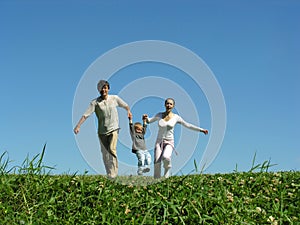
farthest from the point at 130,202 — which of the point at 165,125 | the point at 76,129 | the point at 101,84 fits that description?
the point at 165,125

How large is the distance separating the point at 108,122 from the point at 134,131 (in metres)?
1.15

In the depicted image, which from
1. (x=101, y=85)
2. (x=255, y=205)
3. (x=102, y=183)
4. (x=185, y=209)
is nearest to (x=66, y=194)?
(x=102, y=183)

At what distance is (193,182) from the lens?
668 centimetres

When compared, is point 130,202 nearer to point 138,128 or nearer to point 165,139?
point 138,128

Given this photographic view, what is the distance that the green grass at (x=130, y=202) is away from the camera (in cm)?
546

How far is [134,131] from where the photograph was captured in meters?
11.0

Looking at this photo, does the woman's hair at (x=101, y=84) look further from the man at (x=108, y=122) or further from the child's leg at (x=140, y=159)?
the child's leg at (x=140, y=159)

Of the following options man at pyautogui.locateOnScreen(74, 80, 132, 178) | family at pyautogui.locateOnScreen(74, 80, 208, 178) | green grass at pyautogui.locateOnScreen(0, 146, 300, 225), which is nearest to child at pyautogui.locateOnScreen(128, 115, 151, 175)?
family at pyautogui.locateOnScreen(74, 80, 208, 178)

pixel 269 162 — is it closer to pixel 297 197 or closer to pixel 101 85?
pixel 297 197

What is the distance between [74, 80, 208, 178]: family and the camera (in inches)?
437

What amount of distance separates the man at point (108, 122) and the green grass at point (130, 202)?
4.26 m

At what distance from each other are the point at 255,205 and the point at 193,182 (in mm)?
928

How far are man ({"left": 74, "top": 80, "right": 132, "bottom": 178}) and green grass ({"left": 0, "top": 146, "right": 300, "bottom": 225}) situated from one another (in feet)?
14.0

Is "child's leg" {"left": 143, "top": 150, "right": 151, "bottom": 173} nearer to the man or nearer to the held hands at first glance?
the man
